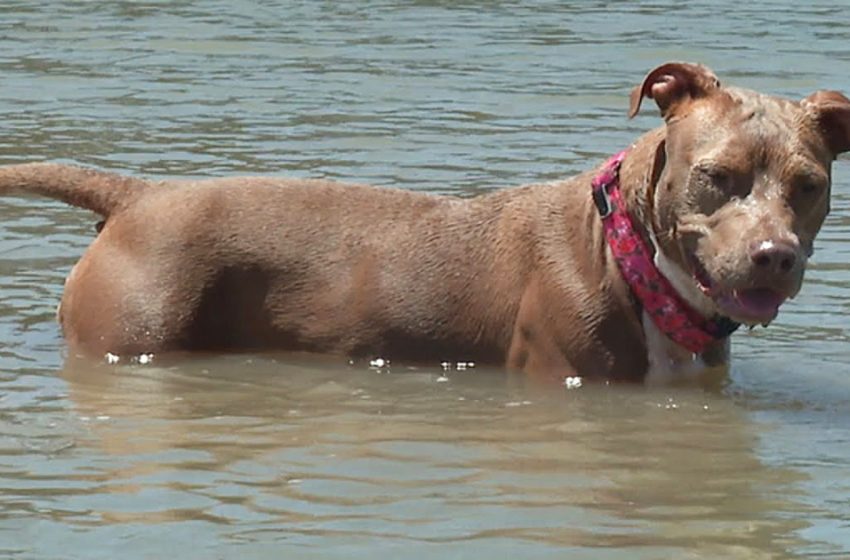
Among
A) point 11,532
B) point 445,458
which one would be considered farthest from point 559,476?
point 11,532

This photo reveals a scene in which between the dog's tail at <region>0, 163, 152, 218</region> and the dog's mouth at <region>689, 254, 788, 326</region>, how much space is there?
2317 millimetres

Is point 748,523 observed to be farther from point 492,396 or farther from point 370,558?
point 492,396

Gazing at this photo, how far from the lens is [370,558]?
634cm

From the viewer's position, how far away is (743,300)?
789cm

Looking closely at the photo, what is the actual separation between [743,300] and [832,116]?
788 millimetres

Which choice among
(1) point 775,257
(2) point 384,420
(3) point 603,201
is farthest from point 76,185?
(1) point 775,257

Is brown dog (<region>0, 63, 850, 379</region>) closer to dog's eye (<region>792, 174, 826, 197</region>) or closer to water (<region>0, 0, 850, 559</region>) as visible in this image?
dog's eye (<region>792, 174, 826, 197</region>)

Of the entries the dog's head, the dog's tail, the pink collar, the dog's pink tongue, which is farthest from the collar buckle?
the dog's tail

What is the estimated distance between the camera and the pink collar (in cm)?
831

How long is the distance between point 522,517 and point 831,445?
4.77 ft

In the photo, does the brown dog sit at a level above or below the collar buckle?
below

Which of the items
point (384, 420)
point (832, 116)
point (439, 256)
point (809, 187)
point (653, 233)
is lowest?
point (384, 420)

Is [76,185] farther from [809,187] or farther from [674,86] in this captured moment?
[809,187]

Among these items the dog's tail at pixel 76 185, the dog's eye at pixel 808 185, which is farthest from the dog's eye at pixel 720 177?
the dog's tail at pixel 76 185
